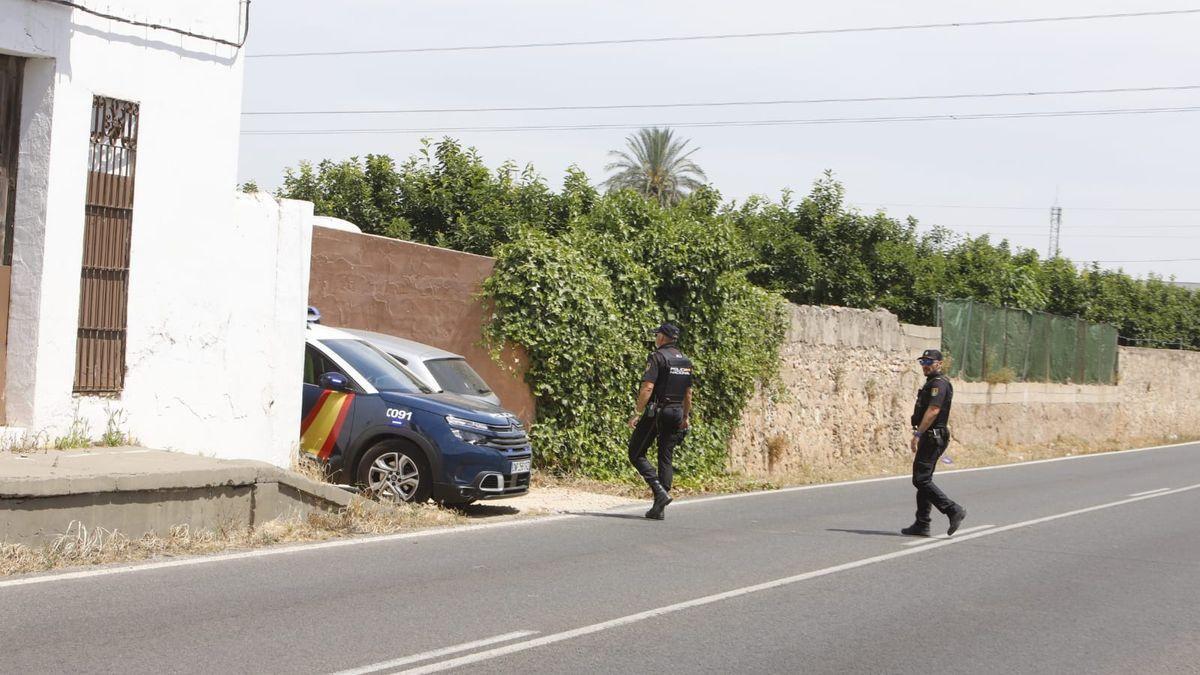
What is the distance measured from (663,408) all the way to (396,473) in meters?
2.69

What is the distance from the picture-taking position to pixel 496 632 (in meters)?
7.42

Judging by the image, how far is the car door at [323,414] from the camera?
12.9 m

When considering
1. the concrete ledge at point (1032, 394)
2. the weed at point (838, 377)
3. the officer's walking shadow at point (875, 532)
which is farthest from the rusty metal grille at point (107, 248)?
the concrete ledge at point (1032, 394)

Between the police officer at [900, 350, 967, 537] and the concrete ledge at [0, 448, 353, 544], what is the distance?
5505 mm

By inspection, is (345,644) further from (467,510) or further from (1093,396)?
(1093,396)

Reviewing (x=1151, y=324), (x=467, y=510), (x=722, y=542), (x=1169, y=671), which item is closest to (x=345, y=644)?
(x=1169, y=671)

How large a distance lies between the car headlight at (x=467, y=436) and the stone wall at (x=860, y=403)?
8.39m

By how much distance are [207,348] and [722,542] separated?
5.15 metres

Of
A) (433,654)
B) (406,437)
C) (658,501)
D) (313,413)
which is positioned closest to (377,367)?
(313,413)

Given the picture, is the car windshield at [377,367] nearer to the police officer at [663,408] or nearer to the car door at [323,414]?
the car door at [323,414]

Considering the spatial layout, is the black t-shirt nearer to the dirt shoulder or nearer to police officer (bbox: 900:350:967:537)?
police officer (bbox: 900:350:967:537)

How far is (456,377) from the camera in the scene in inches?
553

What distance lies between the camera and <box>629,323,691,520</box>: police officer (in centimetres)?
1278

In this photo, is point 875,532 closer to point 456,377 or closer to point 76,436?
point 456,377
